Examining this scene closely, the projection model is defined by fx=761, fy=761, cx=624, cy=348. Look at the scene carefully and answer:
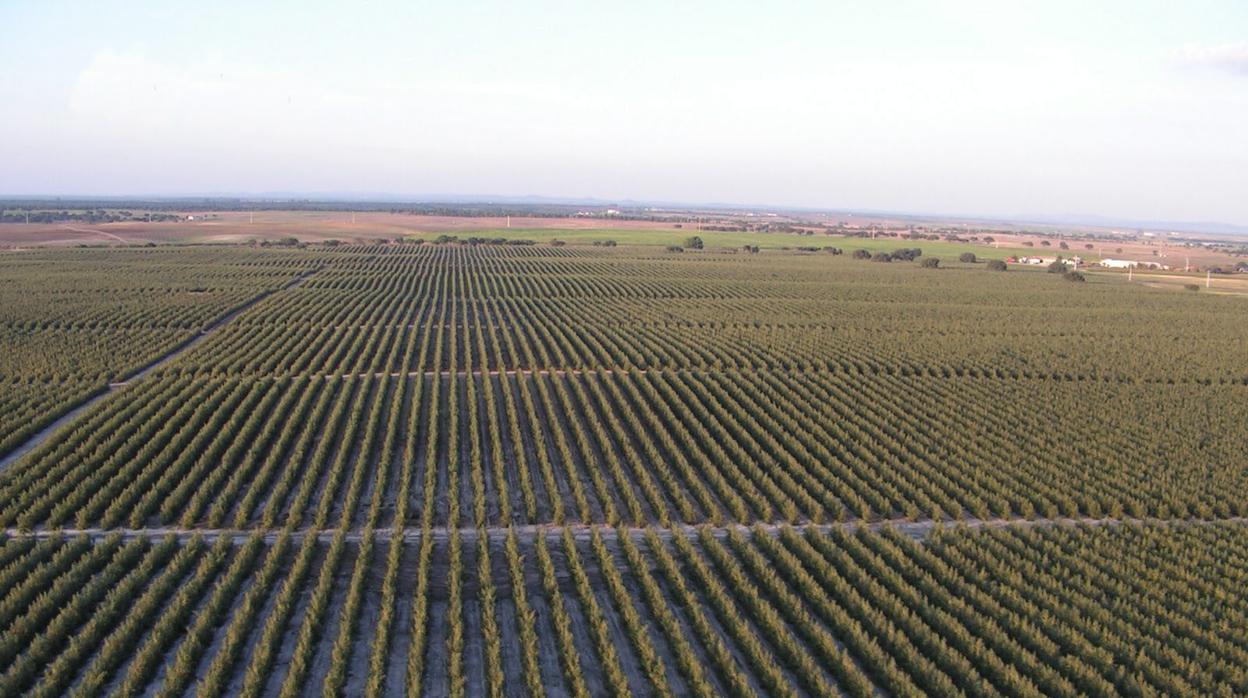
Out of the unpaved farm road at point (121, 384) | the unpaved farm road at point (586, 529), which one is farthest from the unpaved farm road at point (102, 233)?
the unpaved farm road at point (586, 529)

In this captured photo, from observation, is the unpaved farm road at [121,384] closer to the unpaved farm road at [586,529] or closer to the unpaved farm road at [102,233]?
the unpaved farm road at [586,529]

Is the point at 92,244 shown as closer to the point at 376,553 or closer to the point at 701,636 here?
the point at 376,553

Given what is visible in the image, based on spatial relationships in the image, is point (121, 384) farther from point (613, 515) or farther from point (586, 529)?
point (613, 515)

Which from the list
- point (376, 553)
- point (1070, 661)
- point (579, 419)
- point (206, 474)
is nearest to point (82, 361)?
point (206, 474)

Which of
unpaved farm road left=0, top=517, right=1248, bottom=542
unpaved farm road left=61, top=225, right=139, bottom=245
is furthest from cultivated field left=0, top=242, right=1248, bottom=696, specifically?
unpaved farm road left=61, top=225, right=139, bottom=245

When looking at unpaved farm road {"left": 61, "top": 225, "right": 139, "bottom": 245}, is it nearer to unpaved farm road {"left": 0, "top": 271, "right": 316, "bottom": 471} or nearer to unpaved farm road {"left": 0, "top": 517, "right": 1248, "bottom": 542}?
unpaved farm road {"left": 0, "top": 271, "right": 316, "bottom": 471}

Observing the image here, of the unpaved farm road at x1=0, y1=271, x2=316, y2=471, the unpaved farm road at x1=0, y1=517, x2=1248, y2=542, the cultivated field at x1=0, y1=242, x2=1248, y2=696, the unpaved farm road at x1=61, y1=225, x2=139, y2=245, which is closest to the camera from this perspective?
the cultivated field at x1=0, y1=242, x2=1248, y2=696
